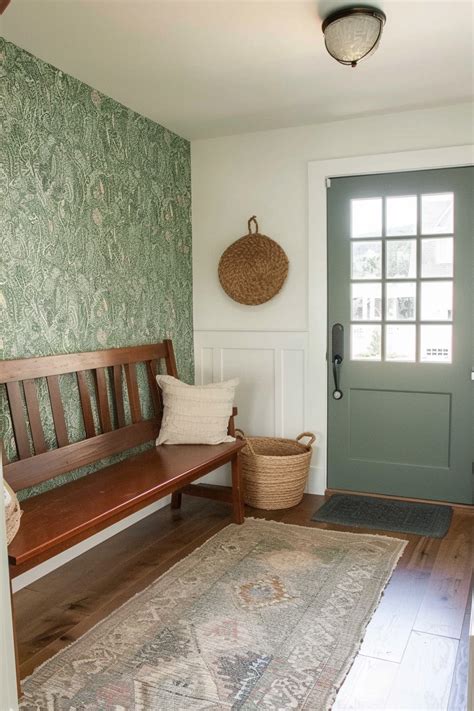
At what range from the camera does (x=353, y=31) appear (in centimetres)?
228

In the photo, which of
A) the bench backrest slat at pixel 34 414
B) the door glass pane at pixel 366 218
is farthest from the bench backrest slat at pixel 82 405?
the door glass pane at pixel 366 218

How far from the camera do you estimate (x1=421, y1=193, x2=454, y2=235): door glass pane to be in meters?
3.44

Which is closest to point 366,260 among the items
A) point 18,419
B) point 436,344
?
point 436,344

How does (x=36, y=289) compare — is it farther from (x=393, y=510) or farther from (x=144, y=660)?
(x=393, y=510)

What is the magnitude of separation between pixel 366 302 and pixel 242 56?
1602mm

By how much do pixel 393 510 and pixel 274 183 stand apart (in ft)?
6.90

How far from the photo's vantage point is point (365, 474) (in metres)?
3.73

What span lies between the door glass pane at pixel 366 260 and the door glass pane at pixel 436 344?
0.44m

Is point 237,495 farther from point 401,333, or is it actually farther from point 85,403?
point 401,333

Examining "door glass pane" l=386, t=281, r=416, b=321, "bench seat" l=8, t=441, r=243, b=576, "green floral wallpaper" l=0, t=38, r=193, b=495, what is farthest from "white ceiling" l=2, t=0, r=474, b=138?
"bench seat" l=8, t=441, r=243, b=576

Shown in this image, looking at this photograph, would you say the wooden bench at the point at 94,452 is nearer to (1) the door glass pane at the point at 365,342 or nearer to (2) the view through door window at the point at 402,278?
(1) the door glass pane at the point at 365,342

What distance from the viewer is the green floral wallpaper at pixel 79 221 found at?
8.38ft

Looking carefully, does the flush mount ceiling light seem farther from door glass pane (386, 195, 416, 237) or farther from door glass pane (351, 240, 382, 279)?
door glass pane (351, 240, 382, 279)

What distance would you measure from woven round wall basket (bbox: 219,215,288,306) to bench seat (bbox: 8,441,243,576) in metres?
1.01
